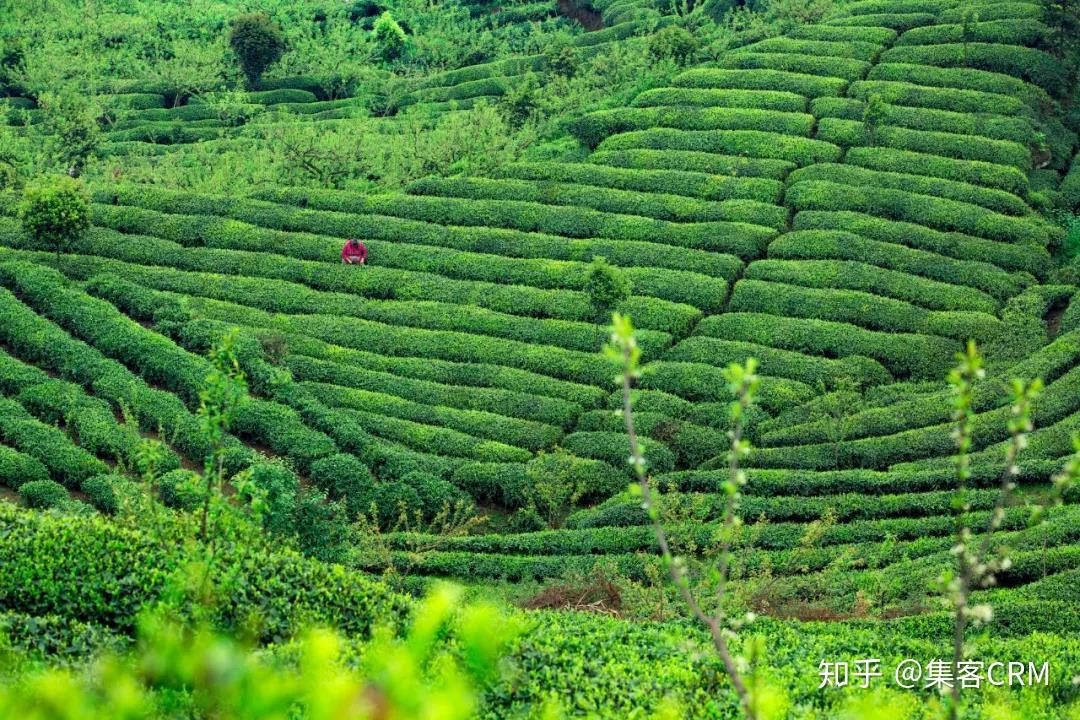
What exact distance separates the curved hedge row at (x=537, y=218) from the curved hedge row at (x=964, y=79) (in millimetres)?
11718

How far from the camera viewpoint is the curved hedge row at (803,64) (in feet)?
160

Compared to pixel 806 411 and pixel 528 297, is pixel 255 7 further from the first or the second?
pixel 806 411

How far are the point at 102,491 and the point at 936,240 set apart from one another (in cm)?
2560

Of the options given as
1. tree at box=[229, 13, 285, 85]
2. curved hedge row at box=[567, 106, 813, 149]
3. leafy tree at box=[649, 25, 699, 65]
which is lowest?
curved hedge row at box=[567, 106, 813, 149]

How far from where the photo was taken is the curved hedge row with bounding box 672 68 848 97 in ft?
157

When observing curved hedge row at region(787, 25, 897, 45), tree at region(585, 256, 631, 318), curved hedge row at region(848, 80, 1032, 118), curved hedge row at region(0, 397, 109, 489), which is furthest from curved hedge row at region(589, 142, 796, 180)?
curved hedge row at region(0, 397, 109, 489)

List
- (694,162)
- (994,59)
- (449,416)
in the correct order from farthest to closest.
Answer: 1. (994,59)
2. (694,162)
3. (449,416)

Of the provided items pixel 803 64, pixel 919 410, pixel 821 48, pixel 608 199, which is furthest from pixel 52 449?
pixel 821 48

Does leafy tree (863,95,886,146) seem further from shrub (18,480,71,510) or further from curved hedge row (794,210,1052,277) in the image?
shrub (18,480,71,510)

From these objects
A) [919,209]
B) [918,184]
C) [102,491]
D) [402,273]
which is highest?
[918,184]

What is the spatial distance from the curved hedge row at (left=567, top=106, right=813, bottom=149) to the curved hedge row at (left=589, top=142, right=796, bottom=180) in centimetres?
175

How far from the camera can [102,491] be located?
29531 millimetres

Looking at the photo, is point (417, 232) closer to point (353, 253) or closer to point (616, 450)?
point (353, 253)

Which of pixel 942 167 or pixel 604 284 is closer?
pixel 604 284
